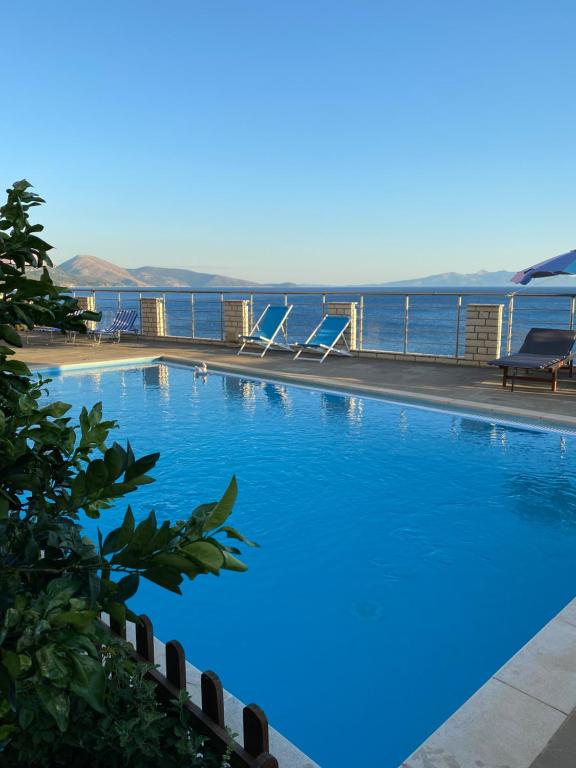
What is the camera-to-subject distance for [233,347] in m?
13.9

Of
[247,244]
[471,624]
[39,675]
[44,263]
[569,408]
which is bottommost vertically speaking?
[471,624]

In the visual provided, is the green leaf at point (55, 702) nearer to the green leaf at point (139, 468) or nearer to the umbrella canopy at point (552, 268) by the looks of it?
the green leaf at point (139, 468)

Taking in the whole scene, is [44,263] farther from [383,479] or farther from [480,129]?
[480,129]

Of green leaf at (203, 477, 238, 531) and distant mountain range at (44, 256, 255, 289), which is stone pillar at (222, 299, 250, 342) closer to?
green leaf at (203, 477, 238, 531)

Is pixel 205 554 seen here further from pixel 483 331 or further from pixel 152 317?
pixel 152 317

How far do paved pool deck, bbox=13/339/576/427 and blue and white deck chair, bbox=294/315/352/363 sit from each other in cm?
26

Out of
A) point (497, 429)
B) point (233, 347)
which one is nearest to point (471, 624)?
point (497, 429)

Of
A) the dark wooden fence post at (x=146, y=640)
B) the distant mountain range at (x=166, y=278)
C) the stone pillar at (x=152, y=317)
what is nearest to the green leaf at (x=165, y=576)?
the dark wooden fence post at (x=146, y=640)

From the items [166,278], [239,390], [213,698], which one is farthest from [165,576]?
[166,278]

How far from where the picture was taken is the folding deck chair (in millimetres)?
8000

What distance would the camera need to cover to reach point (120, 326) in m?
15.0

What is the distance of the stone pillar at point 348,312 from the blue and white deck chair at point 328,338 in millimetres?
190

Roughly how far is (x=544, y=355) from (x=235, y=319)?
7516mm

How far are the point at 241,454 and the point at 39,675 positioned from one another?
19.1 feet
